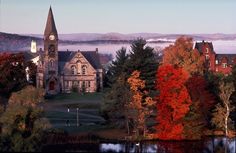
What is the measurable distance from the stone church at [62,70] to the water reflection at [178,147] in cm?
5678

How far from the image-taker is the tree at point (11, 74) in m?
99.6

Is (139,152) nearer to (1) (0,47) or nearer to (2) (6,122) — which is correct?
(2) (6,122)

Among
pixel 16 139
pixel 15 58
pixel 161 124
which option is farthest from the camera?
pixel 15 58

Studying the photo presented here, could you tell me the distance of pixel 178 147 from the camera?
62344mm

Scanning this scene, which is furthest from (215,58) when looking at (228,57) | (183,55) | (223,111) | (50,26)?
(223,111)

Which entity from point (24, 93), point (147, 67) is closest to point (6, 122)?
point (24, 93)

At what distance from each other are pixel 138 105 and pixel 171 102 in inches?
149

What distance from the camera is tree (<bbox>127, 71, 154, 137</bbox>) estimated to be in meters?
70.1

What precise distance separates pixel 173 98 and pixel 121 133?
7.33 meters

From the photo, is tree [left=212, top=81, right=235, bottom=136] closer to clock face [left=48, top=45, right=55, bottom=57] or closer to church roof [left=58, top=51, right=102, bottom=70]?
clock face [left=48, top=45, right=55, bottom=57]

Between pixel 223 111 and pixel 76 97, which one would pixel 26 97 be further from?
pixel 76 97

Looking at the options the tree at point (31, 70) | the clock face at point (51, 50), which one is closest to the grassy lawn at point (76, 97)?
the tree at point (31, 70)

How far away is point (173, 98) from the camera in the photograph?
7006 centimetres

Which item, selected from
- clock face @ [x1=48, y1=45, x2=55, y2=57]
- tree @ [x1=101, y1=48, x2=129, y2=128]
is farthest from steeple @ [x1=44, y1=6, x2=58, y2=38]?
tree @ [x1=101, y1=48, x2=129, y2=128]
